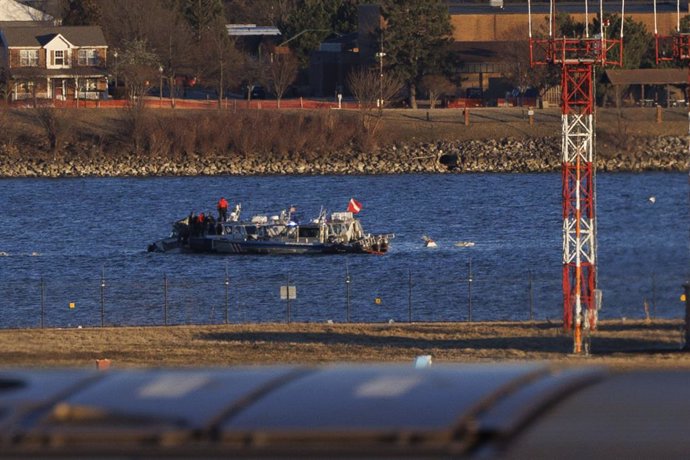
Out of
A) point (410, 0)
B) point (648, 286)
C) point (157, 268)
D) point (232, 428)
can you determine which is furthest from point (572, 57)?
point (410, 0)

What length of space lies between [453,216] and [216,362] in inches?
2007

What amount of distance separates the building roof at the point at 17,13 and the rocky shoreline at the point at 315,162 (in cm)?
3715

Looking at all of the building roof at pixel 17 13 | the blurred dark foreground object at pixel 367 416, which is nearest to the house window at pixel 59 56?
the building roof at pixel 17 13

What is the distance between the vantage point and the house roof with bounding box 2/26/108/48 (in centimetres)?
11419

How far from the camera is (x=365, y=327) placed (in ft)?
A: 92.4

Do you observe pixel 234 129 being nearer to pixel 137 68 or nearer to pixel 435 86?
pixel 137 68

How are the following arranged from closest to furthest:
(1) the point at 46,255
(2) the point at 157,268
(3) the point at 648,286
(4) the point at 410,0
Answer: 1. (3) the point at 648,286
2. (2) the point at 157,268
3. (1) the point at 46,255
4. (4) the point at 410,0

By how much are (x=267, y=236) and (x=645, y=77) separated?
1490 inches

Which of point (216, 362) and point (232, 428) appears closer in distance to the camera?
point (232, 428)

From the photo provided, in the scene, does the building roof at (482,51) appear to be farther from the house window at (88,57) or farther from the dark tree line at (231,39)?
the house window at (88,57)

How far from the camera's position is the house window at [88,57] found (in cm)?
11462

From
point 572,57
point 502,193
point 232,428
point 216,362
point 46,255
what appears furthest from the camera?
point 502,193

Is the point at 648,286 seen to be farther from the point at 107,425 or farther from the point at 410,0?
the point at 410,0

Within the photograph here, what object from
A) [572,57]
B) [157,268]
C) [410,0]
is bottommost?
[157,268]
